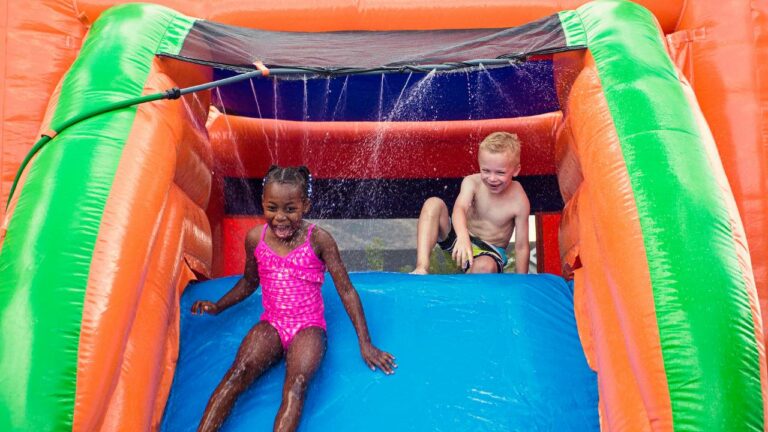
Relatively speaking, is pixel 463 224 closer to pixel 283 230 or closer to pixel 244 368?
pixel 283 230

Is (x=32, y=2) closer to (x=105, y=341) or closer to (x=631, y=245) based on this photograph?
(x=105, y=341)

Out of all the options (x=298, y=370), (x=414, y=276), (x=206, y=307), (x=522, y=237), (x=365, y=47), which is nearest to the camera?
(x=298, y=370)

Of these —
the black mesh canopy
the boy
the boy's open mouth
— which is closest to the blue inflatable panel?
the boy

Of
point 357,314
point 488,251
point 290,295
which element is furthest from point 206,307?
point 488,251

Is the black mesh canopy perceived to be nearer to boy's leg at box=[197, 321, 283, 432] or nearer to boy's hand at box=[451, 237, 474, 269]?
boy's hand at box=[451, 237, 474, 269]

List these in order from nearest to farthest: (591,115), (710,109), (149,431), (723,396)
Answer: (723,396), (149,431), (591,115), (710,109)

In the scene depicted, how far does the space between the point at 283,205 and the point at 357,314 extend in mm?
434

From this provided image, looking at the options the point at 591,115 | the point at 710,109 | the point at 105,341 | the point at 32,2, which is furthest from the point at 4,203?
the point at 710,109

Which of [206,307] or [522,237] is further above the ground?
[522,237]

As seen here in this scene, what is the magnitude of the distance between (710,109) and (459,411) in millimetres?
1690

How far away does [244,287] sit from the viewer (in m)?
2.62

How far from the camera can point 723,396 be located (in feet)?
6.03

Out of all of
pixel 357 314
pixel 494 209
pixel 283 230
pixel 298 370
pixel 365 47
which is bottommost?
pixel 298 370

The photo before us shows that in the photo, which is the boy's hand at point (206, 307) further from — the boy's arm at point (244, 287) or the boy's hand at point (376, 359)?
the boy's hand at point (376, 359)
